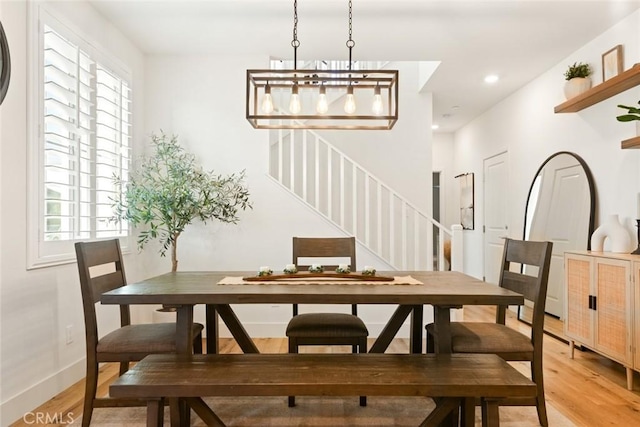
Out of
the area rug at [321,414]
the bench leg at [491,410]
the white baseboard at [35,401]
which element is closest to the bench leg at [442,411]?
the bench leg at [491,410]

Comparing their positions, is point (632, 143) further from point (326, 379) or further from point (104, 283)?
point (104, 283)

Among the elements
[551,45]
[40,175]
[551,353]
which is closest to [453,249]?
[551,353]

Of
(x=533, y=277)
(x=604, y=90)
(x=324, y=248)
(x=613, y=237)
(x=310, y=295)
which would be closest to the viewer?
(x=310, y=295)

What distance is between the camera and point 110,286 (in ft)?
7.73

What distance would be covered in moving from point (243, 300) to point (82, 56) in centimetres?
240

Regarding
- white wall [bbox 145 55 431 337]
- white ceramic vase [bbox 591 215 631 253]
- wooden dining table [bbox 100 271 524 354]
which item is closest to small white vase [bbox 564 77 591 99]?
white ceramic vase [bbox 591 215 631 253]

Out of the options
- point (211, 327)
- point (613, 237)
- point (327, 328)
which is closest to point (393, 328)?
point (327, 328)

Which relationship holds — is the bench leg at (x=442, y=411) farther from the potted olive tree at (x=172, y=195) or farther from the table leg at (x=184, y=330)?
the potted olive tree at (x=172, y=195)

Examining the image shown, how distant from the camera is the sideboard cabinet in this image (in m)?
2.70

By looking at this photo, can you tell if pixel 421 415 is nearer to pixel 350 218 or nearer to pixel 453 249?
pixel 453 249

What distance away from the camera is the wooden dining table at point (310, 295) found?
6.34ft

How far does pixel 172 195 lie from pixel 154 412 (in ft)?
7.01

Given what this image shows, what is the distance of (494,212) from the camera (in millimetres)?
5832

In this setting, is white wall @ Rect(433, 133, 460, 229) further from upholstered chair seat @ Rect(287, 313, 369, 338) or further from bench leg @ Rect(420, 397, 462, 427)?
bench leg @ Rect(420, 397, 462, 427)
